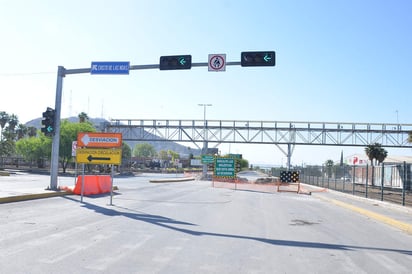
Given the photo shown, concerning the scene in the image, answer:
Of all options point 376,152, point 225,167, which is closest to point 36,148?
point 225,167

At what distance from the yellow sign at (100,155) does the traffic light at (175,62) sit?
4.38m

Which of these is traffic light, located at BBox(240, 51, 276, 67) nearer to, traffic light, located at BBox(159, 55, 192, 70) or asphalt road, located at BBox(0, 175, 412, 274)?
traffic light, located at BBox(159, 55, 192, 70)

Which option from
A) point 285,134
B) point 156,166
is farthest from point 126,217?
point 156,166

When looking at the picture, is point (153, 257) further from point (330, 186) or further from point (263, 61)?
point (330, 186)

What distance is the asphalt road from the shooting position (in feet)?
23.6

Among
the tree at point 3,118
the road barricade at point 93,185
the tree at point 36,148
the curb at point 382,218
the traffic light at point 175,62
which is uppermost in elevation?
the tree at point 3,118

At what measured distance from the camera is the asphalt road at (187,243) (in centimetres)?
718

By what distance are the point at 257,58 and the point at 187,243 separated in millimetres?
10780

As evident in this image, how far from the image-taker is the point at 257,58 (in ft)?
58.9

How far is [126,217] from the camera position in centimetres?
1296

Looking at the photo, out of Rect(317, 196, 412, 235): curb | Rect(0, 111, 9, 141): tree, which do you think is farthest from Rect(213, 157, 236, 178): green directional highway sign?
Rect(0, 111, 9, 141): tree

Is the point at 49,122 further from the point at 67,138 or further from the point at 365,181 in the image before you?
the point at 67,138

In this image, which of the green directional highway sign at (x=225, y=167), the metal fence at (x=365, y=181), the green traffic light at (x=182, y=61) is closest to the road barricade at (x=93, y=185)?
the green traffic light at (x=182, y=61)

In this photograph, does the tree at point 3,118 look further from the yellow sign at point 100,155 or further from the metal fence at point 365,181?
the yellow sign at point 100,155
